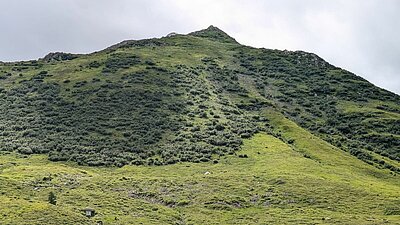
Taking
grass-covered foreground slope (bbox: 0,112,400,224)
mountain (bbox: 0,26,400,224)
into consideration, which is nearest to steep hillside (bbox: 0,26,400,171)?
mountain (bbox: 0,26,400,224)

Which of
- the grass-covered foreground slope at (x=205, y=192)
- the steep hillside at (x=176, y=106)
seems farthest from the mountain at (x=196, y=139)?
the steep hillside at (x=176, y=106)

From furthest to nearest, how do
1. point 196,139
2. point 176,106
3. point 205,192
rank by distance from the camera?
point 176,106 → point 196,139 → point 205,192

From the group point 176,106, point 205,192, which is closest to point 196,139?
point 176,106

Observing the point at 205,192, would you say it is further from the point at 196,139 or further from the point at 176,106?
the point at 176,106

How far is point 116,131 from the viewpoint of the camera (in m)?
88.5

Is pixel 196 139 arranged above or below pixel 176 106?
below

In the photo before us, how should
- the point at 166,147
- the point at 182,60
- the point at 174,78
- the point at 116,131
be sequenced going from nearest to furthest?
the point at 166,147 < the point at 116,131 < the point at 174,78 < the point at 182,60

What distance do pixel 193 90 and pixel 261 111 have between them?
1796cm

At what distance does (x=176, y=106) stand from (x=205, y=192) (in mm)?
48784

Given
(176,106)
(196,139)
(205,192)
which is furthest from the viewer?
(176,106)

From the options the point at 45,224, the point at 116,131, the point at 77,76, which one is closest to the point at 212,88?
the point at 77,76

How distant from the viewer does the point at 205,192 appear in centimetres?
5709

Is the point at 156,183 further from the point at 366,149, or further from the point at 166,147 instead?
the point at 366,149

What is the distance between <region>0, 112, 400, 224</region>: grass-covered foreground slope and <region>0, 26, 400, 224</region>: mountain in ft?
0.74
